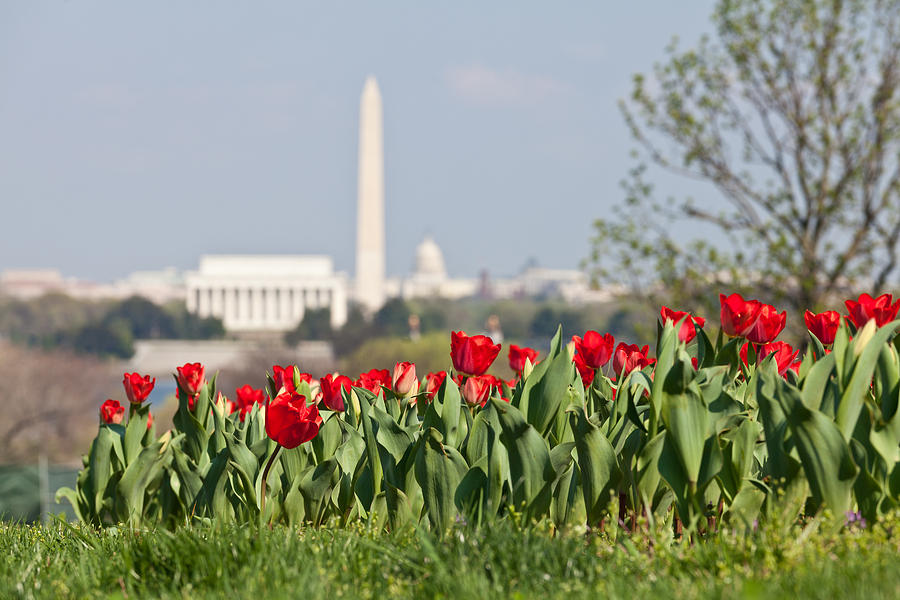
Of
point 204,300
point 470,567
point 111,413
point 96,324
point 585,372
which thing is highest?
point 585,372

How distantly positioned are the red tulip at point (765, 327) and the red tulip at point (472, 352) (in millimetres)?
957

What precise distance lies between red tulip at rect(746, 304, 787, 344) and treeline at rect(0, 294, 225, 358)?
78.2m

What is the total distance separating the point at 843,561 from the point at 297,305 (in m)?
102

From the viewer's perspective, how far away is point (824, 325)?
146 inches

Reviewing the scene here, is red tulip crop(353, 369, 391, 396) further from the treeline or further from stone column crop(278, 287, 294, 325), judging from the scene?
stone column crop(278, 287, 294, 325)

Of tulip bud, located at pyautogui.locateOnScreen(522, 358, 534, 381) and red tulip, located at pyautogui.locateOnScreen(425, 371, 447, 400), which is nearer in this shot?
tulip bud, located at pyautogui.locateOnScreen(522, 358, 534, 381)

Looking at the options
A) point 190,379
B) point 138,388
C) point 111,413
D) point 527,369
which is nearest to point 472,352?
point 527,369

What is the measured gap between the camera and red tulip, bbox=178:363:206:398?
415 centimetres

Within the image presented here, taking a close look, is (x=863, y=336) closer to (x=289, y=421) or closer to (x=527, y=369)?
(x=527, y=369)

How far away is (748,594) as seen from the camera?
2.24m

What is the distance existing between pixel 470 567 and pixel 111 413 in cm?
252

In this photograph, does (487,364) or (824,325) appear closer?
(824,325)

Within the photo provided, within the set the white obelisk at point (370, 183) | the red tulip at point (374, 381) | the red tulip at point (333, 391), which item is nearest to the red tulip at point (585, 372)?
the red tulip at point (374, 381)

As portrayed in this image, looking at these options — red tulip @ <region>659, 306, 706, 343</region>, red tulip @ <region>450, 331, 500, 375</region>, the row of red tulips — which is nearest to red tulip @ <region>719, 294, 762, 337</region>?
the row of red tulips
